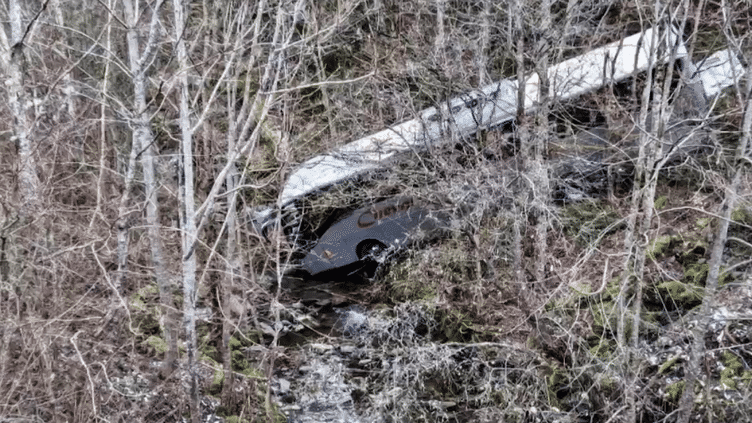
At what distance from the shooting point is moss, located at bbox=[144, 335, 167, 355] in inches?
398

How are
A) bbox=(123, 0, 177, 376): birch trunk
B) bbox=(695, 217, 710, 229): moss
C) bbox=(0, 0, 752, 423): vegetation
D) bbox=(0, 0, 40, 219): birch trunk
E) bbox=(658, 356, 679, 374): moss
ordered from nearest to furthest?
bbox=(0, 0, 40, 219): birch trunk < bbox=(0, 0, 752, 423): vegetation < bbox=(123, 0, 177, 376): birch trunk < bbox=(658, 356, 679, 374): moss < bbox=(695, 217, 710, 229): moss

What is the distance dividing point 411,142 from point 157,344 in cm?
552

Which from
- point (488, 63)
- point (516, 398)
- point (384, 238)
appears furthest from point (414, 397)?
point (488, 63)

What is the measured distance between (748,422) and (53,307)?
26.5 feet

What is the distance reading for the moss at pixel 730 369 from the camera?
786 centimetres

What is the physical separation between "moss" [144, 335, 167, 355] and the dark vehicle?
329 cm

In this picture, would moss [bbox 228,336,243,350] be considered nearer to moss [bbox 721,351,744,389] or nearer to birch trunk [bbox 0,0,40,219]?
birch trunk [bbox 0,0,40,219]

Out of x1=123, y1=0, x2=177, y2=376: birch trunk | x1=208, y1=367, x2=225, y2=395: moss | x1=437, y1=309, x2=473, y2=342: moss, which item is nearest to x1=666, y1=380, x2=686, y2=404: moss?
x1=437, y1=309, x2=473, y2=342: moss

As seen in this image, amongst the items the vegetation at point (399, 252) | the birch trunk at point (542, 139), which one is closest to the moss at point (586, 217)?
the vegetation at point (399, 252)

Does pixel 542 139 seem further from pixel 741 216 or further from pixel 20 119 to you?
pixel 20 119

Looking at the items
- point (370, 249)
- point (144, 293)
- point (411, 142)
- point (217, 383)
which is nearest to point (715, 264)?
point (411, 142)

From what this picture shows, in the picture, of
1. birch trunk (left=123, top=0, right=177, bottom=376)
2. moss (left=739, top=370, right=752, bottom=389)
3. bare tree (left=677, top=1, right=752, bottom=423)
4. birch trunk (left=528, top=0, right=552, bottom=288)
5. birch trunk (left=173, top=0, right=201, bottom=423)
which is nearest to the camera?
bare tree (left=677, top=1, right=752, bottom=423)

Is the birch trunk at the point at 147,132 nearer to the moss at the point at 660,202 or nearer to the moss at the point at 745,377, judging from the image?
the moss at the point at 745,377

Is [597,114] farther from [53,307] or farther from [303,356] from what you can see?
[53,307]
